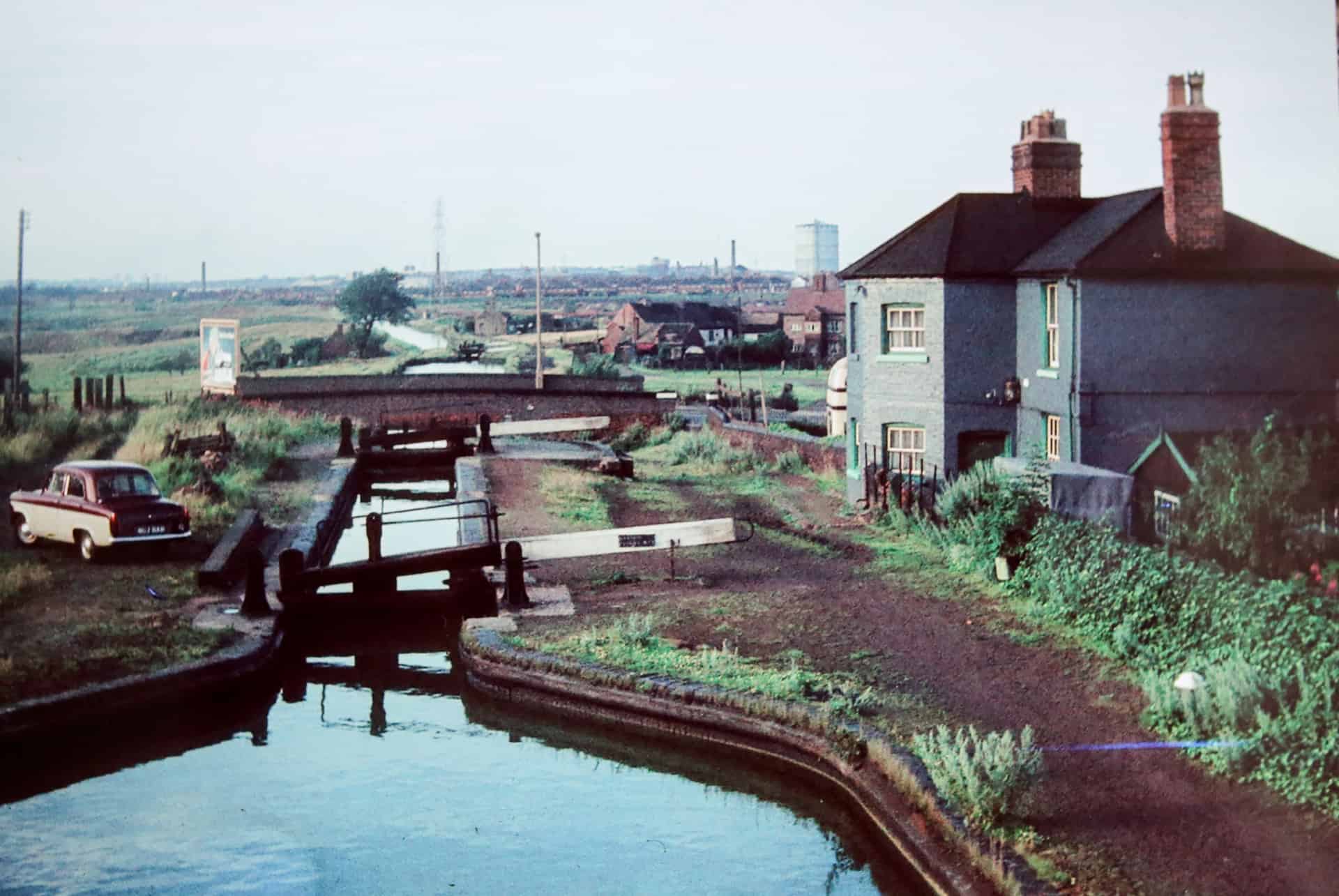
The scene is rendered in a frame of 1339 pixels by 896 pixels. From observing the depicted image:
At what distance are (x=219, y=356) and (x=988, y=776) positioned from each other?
123ft

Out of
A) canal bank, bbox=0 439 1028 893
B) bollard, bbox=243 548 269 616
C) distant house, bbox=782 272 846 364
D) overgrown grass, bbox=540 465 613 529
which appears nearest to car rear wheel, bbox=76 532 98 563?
canal bank, bbox=0 439 1028 893

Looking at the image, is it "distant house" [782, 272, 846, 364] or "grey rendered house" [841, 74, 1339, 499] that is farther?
"distant house" [782, 272, 846, 364]

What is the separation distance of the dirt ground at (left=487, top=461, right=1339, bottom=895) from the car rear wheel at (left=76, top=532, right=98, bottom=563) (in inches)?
234

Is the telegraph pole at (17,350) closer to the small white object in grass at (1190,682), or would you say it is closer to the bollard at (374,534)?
the bollard at (374,534)

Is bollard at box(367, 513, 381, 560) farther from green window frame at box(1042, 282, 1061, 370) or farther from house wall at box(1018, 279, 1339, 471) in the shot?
green window frame at box(1042, 282, 1061, 370)

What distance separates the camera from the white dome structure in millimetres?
34031

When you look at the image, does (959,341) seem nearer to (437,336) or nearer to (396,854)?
(396,854)

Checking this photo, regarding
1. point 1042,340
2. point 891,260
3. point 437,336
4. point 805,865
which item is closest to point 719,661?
point 805,865

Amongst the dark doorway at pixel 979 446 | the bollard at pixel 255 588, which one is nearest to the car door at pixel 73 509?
the bollard at pixel 255 588

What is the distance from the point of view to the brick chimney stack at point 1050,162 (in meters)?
23.8

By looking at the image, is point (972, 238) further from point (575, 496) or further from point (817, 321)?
point (817, 321)

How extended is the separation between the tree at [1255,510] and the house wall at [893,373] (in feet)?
28.0

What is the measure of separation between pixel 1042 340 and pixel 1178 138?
363 cm

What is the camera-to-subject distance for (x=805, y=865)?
1031 centimetres
